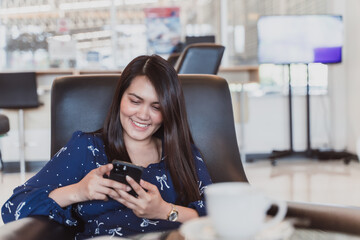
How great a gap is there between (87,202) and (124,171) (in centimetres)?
31

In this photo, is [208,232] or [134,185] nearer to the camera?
[208,232]

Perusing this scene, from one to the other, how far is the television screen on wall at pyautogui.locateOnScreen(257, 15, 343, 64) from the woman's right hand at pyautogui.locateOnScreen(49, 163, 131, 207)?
3752 mm

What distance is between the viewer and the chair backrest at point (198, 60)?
9.73 ft

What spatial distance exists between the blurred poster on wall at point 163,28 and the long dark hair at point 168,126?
4.37 m

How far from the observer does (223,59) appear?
5.81m

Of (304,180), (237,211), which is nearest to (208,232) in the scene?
(237,211)

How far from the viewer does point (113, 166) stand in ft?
3.37

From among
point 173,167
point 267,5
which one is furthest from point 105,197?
point 267,5

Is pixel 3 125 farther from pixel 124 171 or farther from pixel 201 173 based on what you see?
pixel 124 171

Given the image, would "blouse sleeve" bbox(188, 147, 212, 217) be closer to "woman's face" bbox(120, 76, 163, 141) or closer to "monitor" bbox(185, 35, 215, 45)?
"woman's face" bbox(120, 76, 163, 141)

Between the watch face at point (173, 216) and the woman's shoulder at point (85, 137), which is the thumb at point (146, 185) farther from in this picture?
the woman's shoulder at point (85, 137)

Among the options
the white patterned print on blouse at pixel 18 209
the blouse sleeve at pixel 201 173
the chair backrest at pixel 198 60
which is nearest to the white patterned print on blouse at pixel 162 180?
the blouse sleeve at pixel 201 173

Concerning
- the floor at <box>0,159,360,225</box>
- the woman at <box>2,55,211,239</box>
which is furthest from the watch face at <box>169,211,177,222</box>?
the floor at <box>0,159,360,225</box>

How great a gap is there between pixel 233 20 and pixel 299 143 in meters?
1.79
